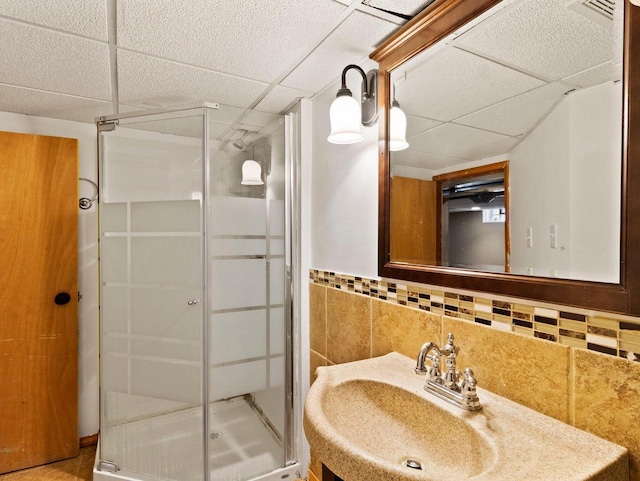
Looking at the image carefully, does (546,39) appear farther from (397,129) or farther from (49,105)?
(49,105)

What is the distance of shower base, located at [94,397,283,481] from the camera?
70.9 inches

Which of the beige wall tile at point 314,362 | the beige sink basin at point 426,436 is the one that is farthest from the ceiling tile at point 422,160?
the beige wall tile at point 314,362

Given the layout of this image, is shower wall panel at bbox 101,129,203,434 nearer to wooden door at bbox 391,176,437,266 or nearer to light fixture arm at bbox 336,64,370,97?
light fixture arm at bbox 336,64,370,97

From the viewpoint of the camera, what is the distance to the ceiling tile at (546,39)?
0.81 metres

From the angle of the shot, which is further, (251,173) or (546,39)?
(251,173)

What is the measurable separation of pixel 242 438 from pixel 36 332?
1.39 metres

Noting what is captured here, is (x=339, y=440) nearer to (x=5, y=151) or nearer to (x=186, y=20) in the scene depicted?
(x=186, y=20)

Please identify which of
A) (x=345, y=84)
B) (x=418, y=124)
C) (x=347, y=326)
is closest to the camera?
(x=418, y=124)

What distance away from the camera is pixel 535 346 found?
0.92 m

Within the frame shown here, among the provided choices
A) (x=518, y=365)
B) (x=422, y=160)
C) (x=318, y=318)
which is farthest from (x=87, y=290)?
(x=518, y=365)

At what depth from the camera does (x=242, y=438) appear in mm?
1905

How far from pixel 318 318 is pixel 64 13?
65.1 inches

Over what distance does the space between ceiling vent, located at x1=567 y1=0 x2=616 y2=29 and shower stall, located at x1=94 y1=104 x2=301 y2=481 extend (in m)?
1.41

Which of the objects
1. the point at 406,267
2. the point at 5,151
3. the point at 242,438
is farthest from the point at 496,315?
the point at 5,151
